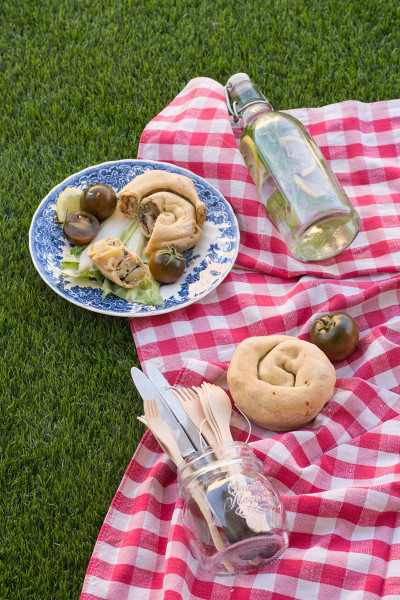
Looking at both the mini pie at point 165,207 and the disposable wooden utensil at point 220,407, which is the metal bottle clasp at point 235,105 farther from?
the disposable wooden utensil at point 220,407

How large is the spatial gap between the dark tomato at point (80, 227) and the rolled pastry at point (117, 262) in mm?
114

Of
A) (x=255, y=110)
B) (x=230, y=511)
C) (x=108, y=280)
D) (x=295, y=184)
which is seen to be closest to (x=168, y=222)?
(x=108, y=280)

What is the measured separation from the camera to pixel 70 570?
195cm

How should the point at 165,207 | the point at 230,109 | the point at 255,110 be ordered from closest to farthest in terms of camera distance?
the point at 165,207
the point at 255,110
the point at 230,109

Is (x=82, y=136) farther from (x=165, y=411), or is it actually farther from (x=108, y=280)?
(x=165, y=411)

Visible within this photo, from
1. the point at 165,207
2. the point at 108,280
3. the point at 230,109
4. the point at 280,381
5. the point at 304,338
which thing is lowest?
the point at 304,338

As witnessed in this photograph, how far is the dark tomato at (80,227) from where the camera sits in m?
2.63

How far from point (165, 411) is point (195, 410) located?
9 centimetres

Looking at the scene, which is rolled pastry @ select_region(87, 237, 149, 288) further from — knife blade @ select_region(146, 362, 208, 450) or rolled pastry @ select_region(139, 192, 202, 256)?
knife blade @ select_region(146, 362, 208, 450)

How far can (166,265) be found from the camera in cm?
253

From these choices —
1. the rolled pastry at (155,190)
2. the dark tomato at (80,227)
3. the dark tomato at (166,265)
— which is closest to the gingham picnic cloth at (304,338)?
the dark tomato at (166,265)

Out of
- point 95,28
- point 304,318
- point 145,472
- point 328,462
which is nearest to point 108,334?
point 145,472

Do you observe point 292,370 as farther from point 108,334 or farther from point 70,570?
point 70,570

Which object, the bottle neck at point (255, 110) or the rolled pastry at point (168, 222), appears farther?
the bottle neck at point (255, 110)
